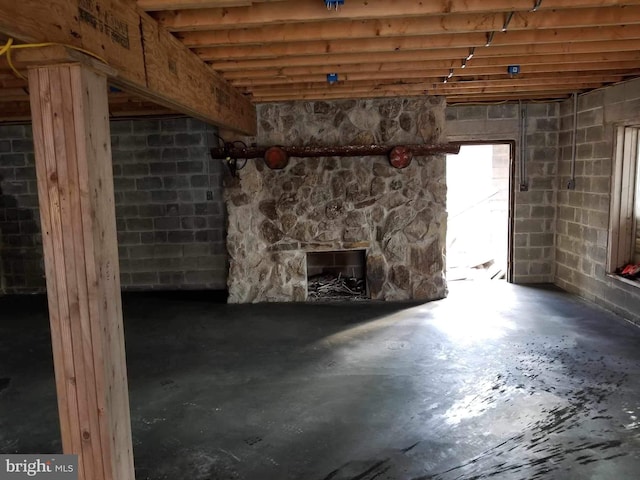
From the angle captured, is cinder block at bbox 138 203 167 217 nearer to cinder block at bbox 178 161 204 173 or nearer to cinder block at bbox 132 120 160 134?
cinder block at bbox 178 161 204 173

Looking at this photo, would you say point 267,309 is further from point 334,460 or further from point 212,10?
point 212,10

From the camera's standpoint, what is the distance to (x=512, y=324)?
15.5 ft

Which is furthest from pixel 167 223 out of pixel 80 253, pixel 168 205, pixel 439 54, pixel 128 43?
pixel 80 253

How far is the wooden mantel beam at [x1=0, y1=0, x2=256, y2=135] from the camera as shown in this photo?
63.2 inches

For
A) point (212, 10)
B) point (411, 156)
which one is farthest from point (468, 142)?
point (212, 10)

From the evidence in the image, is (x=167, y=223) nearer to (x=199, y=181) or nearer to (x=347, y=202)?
(x=199, y=181)

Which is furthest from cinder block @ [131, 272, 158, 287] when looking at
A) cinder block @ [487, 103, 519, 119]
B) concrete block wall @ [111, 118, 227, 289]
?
cinder block @ [487, 103, 519, 119]

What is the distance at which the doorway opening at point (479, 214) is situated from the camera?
7254 mm

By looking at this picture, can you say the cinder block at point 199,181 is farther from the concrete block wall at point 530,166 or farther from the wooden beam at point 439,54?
the concrete block wall at point 530,166

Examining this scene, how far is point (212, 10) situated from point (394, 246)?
11.7 ft

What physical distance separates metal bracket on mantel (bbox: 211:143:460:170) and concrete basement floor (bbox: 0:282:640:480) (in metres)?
1.72

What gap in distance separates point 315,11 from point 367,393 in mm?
2483

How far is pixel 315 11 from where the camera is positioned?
106 inches
